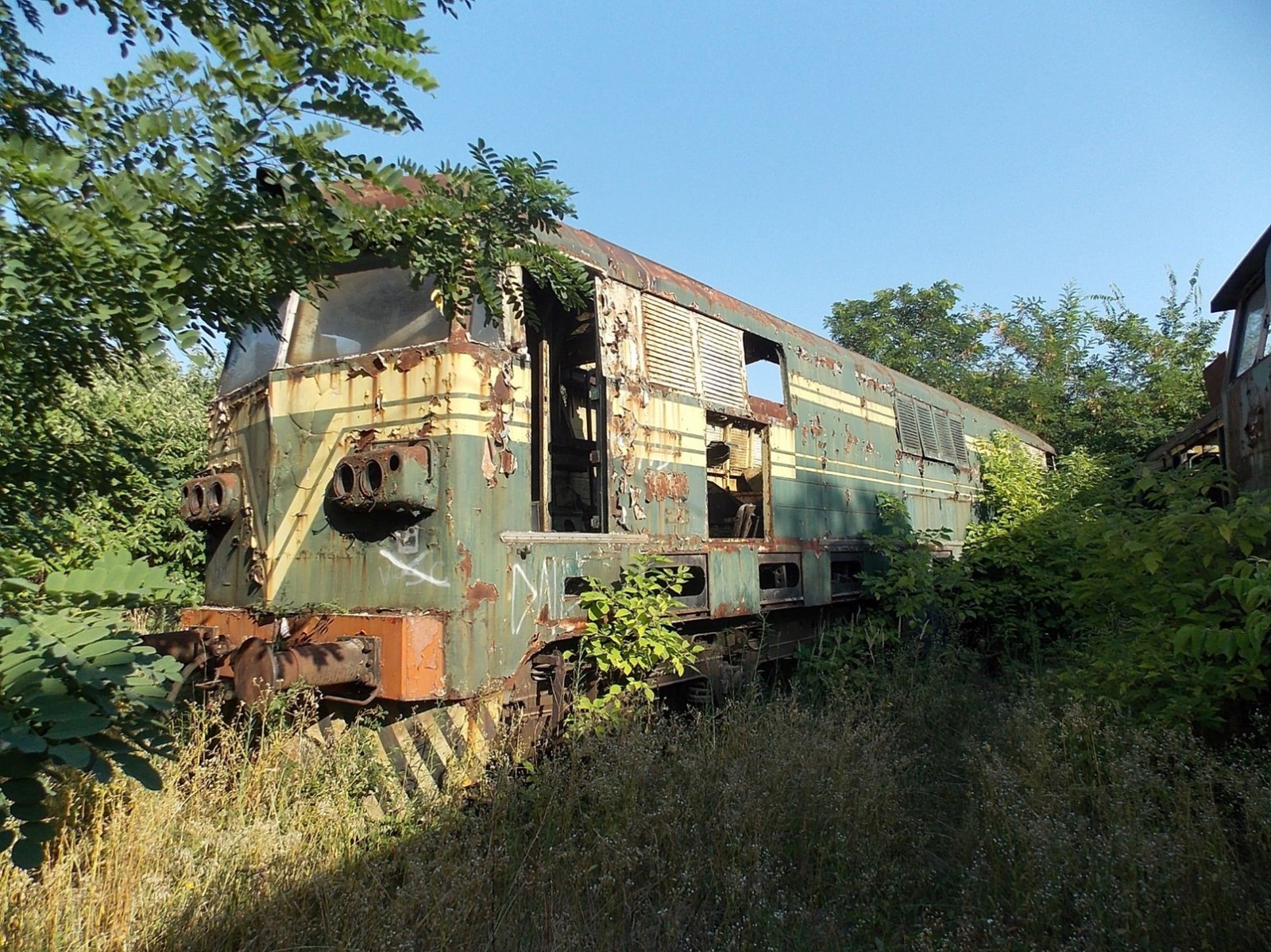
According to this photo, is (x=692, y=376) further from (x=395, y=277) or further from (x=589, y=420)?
(x=395, y=277)

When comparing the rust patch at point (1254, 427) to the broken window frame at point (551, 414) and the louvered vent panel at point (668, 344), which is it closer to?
the louvered vent panel at point (668, 344)

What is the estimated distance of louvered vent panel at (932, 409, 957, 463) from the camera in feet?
32.2

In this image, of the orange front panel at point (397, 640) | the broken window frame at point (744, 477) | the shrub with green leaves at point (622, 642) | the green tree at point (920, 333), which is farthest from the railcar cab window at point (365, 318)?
the green tree at point (920, 333)

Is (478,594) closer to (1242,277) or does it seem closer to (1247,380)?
(1247,380)

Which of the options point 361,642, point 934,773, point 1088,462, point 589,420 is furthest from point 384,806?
point 1088,462

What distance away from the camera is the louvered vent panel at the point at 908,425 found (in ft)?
29.1

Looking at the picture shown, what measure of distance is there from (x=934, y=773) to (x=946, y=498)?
5.57 metres

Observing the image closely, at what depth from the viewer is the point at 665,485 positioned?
5.27 meters

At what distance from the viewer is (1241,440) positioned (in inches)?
221

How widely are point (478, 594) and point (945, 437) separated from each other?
7412 millimetres

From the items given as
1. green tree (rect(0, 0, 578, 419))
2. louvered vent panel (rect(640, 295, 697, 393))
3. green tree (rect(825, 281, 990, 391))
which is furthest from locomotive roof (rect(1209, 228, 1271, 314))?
green tree (rect(825, 281, 990, 391))

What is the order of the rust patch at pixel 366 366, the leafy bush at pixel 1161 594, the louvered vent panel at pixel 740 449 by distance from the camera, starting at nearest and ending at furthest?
the leafy bush at pixel 1161 594 < the rust patch at pixel 366 366 < the louvered vent panel at pixel 740 449

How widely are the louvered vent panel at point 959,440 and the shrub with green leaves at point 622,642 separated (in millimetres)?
6524

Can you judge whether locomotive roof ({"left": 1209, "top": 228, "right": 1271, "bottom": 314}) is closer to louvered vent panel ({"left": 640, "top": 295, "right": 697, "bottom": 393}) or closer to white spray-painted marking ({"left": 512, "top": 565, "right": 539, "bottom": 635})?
louvered vent panel ({"left": 640, "top": 295, "right": 697, "bottom": 393})
